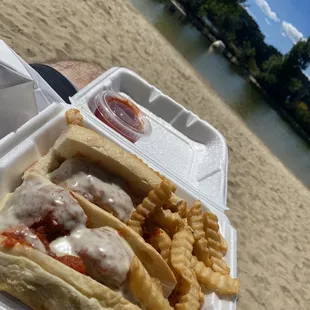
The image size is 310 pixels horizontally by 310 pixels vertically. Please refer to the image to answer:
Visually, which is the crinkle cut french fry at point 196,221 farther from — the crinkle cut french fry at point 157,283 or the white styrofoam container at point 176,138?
the white styrofoam container at point 176,138

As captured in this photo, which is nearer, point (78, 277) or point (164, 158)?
point (78, 277)

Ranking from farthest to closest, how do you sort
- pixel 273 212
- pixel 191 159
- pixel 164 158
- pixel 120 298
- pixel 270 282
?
Answer: 1. pixel 273 212
2. pixel 270 282
3. pixel 191 159
4. pixel 164 158
5. pixel 120 298

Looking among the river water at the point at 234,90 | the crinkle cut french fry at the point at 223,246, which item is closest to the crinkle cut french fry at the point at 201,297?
the crinkle cut french fry at the point at 223,246

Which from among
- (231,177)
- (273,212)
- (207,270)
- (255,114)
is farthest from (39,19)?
(255,114)

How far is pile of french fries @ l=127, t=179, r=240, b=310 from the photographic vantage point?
186 centimetres

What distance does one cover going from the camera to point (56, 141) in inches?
80.1

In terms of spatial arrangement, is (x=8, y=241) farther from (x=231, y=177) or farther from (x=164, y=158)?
(x=231, y=177)

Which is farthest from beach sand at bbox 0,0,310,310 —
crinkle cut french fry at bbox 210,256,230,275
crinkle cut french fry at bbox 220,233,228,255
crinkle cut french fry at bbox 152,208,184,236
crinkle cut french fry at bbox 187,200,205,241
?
crinkle cut french fry at bbox 152,208,184,236

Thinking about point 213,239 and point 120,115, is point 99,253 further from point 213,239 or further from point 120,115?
point 120,115

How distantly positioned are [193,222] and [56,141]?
78cm

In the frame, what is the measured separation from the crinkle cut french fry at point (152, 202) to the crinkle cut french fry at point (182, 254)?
0.54ft

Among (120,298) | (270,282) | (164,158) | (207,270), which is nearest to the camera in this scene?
(120,298)

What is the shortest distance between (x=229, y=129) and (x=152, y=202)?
857 centimetres

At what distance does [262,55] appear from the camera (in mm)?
29641
